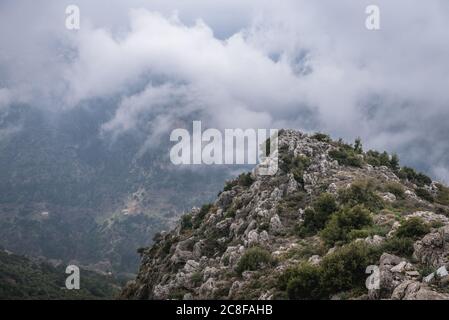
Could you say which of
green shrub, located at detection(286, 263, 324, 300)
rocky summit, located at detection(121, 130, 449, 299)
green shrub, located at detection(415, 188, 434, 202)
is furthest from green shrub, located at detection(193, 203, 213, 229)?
green shrub, located at detection(286, 263, 324, 300)

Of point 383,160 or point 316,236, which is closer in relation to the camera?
point 316,236

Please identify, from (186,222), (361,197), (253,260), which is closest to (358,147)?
(186,222)

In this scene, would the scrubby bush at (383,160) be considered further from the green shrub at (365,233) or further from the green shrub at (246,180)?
the green shrub at (365,233)

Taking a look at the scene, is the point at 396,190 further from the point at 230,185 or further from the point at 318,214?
the point at 230,185

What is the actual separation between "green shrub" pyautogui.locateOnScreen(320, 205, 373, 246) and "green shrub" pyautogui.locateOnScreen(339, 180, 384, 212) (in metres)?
4.72

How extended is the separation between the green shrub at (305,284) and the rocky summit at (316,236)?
7 centimetres

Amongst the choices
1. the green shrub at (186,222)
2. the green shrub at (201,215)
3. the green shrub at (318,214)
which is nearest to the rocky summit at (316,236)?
the green shrub at (318,214)

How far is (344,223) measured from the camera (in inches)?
1610

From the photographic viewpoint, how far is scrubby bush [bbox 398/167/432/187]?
68.7 m

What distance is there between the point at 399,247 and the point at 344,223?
10194 mm

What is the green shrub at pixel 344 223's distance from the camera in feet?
128
